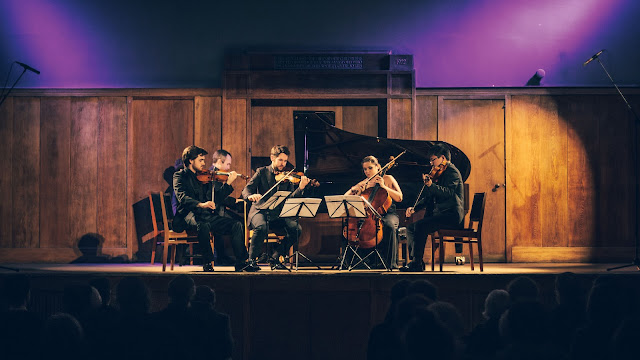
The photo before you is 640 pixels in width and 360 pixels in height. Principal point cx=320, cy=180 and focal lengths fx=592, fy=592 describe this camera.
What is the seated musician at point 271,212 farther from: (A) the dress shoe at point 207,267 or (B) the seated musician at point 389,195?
(B) the seated musician at point 389,195

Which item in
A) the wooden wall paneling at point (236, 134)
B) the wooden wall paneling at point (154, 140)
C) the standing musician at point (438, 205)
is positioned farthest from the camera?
the wooden wall paneling at point (154, 140)

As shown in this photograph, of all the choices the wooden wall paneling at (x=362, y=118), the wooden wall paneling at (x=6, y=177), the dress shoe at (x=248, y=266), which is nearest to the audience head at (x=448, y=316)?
the dress shoe at (x=248, y=266)

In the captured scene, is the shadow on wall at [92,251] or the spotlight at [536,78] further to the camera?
the spotlight at [536,78]

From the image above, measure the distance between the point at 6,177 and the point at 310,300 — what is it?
4580mm

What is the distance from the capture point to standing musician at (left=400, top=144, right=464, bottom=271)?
18.2ft

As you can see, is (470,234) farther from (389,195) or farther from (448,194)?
(389,195)

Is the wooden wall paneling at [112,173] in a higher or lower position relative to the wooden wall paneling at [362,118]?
lower

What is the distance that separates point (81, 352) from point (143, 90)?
535 centimetres

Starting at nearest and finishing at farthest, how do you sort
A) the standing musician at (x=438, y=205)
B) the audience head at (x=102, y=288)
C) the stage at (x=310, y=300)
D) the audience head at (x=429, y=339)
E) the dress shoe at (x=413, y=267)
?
the audience head at (x=429, y=339)
the audience head at (x=102, y=288)
the stage at (x=310, y=300)
the dress shoe at (x=413, y=267)
the standing musician at (x=438, y=205)

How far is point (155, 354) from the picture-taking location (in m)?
2.49

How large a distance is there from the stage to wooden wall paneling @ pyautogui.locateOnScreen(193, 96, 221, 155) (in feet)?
8.27

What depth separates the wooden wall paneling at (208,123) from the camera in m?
7.31

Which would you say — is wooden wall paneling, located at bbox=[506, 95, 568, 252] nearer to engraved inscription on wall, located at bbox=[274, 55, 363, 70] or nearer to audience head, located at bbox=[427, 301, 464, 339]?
engraved inscription on wall, located at bbox=[274, 55, 363, 70]

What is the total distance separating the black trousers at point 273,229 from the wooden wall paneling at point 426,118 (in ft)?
7.07
